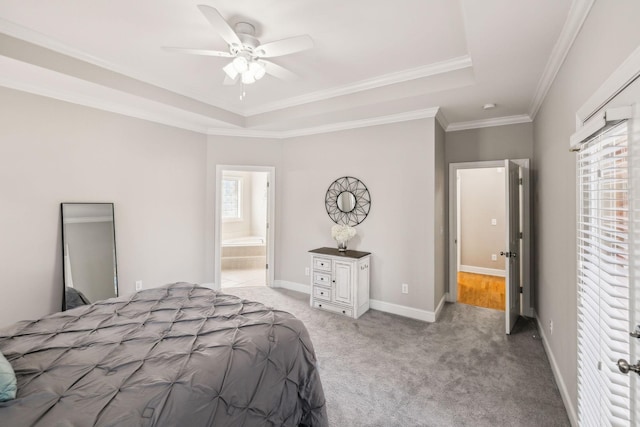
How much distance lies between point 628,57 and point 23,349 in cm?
303

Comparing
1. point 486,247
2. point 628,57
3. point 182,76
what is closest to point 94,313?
point 182,76

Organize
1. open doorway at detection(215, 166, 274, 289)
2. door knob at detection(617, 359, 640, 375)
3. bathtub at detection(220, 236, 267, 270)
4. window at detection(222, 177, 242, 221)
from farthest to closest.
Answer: window at detection(222, 177, 242, 221)
bathtub at detection(220, 236, 267, 270)
open doorway at detection(215, 166, 274, 289)
door knob at detection(617, 359, 640, 375)

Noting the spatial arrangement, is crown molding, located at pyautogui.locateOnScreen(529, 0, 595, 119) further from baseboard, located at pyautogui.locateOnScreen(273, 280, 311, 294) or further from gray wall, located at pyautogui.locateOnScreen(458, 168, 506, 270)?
baseboard, located at pyautogui.locateOnScreen(273, 280, 311, 294)

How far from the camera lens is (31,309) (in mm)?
3020

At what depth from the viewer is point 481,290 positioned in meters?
4.97

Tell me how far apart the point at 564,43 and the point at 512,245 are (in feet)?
6.85

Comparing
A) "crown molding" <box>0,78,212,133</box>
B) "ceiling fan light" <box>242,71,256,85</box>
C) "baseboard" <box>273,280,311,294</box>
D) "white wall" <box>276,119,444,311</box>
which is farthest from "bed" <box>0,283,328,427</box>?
"baseboard" <box>273,280,311,294</box>

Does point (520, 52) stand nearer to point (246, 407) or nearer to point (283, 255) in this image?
point (246, 407)

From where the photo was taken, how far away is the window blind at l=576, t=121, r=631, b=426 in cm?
118

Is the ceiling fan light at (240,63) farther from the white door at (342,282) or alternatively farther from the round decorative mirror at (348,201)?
the white door at (342,282)

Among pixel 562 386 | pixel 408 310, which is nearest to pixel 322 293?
pixel 408 310

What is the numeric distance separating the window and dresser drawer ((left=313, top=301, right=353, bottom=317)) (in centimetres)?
426

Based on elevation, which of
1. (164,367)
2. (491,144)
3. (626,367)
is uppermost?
(491,144)

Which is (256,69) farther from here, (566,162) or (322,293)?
(322,293)
